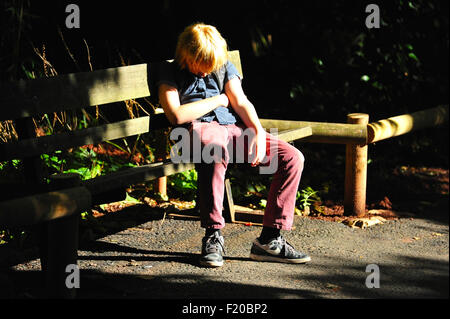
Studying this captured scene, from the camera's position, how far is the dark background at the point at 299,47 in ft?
19.1

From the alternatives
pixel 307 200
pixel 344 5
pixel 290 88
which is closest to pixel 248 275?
pixel 307 200

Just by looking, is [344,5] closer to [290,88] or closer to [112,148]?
[290,88]

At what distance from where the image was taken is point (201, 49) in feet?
12.4

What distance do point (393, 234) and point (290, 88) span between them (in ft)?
6.49

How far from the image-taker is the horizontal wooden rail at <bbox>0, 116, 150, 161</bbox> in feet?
11.5

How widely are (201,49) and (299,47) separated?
2.25 metres

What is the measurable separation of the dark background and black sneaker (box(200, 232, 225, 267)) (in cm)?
239

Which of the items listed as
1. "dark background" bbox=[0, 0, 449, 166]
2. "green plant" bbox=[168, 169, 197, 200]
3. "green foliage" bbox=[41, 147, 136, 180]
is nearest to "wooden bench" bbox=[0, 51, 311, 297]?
"green plant" bbox=[168, 169, 197, 200]

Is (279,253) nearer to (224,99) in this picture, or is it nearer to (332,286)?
(332,286)

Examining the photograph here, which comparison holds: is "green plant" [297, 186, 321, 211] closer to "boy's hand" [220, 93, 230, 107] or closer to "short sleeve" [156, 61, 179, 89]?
"boy's hand" [220, 93, 230, 107]

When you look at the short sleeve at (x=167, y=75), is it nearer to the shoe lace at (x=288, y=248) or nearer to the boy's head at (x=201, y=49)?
the boy's head at (x=201, y=49)

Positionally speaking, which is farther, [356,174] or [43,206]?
[356,174]

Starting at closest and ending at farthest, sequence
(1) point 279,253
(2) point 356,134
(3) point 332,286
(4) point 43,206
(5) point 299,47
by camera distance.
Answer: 1. (4) point 43,206
2. (3) point 332,286
3. (1) point 279,253
4. (2) point 356,134
5. (5) point 299,47

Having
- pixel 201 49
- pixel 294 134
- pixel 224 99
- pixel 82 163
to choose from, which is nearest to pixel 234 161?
pixel 224 99
